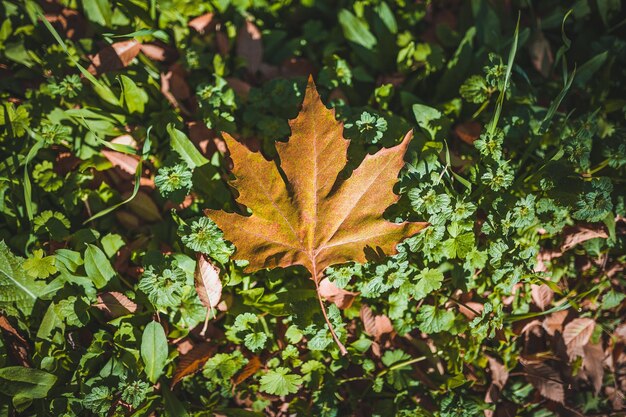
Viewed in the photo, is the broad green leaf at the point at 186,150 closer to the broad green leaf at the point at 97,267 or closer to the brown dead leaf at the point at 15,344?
the broad green leaf at the point at 97,267

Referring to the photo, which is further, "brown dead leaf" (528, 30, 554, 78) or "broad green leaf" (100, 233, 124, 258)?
"brown dead leaf" (528, 30, 554, 78)

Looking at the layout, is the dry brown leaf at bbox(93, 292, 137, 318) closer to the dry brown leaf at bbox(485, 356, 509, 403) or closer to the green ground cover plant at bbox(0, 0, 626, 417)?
the green ground cover plant at bbox(0, 0, 626, 417)

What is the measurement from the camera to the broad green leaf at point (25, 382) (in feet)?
5.69

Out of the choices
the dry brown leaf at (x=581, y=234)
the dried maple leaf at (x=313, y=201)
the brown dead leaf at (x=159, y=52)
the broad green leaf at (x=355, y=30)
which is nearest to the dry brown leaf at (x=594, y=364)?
the dry brown leaf at (x=581, y=234)

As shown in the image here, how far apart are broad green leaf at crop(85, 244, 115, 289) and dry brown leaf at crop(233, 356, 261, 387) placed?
0.66 meters

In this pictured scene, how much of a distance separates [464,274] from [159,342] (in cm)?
126

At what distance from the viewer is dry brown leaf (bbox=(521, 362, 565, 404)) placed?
2.00 meters

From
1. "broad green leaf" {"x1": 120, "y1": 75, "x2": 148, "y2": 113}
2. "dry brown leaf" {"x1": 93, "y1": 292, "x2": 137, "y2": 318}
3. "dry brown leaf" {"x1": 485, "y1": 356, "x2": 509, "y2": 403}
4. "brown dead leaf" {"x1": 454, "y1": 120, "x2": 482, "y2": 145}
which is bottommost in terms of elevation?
"dry brown leaf" {"x1": 485, "y1": 356, "x2": 509, "y2": 403}

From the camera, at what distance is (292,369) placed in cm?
195

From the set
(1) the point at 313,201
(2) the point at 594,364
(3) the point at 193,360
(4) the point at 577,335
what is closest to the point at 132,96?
(1) the point at 313,201

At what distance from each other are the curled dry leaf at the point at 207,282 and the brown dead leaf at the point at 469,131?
1.26 metres

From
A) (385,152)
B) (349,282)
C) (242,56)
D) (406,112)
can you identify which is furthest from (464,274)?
(242,56)

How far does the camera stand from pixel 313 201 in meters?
1.64

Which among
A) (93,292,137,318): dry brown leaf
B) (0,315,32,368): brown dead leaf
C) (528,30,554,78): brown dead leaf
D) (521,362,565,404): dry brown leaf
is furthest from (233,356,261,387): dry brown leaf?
(528,30,554,78): brown dead leaf
